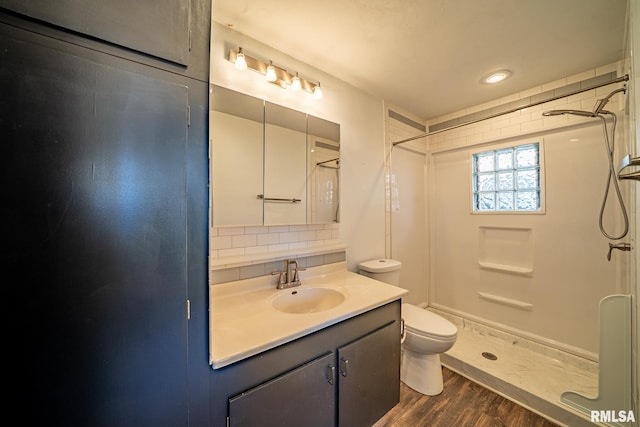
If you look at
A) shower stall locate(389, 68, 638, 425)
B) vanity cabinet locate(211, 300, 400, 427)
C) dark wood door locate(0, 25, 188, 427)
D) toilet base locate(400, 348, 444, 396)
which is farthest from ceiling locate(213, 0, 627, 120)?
toilet base locate(400, 348, 444, 396)

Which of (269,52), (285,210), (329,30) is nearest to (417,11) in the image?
(329,30)

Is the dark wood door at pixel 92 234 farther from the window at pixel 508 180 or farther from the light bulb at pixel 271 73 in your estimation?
the window at pixel 508 180

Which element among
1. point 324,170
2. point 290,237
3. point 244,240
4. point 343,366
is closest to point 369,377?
point 343,366

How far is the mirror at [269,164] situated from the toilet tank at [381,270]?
473mm

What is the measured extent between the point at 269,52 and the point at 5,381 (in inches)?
67.8

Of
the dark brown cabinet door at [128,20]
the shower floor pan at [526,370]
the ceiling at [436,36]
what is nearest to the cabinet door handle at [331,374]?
the dark brown cabinet door at [128,20]

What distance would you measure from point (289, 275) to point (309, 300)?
0.20m

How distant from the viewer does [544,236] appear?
6.52ft

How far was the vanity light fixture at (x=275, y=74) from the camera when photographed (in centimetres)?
129

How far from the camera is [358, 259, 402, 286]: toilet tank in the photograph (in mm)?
1818

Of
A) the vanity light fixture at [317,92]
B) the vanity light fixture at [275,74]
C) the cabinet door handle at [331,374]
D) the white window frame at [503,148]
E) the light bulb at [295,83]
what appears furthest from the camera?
the white window frame at [503,148]

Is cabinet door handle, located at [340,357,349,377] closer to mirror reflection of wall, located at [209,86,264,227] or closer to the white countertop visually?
the white countertop

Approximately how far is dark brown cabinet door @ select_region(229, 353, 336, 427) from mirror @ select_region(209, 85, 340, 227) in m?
0.79

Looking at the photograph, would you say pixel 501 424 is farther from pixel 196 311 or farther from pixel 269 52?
pixel 269 52
